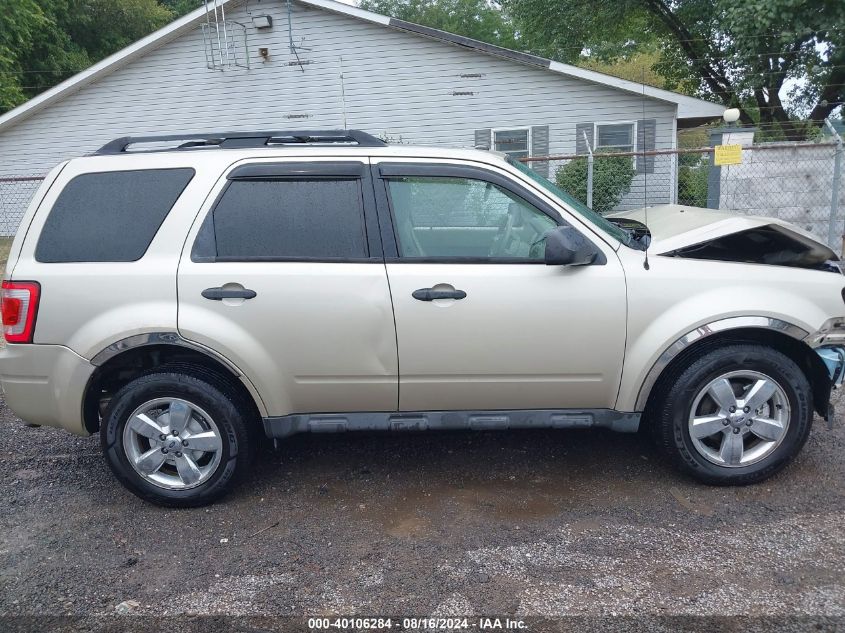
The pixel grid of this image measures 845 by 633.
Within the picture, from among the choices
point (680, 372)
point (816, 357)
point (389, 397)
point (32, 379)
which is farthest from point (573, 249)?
point (32, 379)

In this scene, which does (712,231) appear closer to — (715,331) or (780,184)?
(715,331)

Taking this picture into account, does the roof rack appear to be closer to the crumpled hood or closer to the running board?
the running board

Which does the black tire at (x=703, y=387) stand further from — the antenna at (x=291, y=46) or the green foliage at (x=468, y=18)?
the green foliage at (x=468, y=18)

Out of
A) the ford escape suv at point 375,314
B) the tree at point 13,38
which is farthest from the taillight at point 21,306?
the tree at point 13,38

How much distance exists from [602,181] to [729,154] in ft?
9.99

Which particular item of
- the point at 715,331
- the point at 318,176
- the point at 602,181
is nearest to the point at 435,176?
the point at 318,176

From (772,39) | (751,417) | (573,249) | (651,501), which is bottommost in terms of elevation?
(651,501)

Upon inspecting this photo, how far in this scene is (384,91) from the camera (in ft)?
53.0

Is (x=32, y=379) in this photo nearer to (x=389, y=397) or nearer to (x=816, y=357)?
(x=389, y=397)

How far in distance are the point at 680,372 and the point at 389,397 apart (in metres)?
1.59

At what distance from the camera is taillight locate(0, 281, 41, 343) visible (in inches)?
143

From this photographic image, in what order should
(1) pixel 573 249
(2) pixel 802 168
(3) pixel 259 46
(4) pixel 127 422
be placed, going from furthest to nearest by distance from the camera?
(3) pixel 259 46, (2) pixel 802 168, (4) pixel 127 422, (1) pixel 573 249

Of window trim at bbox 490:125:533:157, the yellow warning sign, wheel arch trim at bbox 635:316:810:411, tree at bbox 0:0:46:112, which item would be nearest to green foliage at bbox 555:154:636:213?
the yellow warning sign

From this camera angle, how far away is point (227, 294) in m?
3.59
